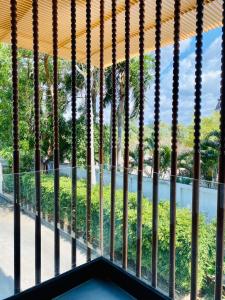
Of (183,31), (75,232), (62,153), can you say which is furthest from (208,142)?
(75,232)

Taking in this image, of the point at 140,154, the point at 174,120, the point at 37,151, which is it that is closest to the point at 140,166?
the point at 140,154

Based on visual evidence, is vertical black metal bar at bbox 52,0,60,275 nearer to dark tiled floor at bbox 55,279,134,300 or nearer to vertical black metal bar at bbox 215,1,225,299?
dark tiled floor at bbox 55,279,134,300

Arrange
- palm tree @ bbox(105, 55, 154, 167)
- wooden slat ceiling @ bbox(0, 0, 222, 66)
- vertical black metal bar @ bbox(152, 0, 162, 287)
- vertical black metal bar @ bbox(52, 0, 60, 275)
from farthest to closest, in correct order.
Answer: palm tree @ bbox(105, 55, 154, 167) < wooden slat ceiling @ bbox(0, 0, 222, 66) < vertical black metal bar @ bbox(52, 0, 60, 275) < vertical black metal bar @ bbox(152, 0, 162, 287)

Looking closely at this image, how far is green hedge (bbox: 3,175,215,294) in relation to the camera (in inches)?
61.9

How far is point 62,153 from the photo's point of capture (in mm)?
11805

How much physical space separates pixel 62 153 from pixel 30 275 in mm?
10212

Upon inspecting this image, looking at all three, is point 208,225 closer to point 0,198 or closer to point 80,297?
point 80,297

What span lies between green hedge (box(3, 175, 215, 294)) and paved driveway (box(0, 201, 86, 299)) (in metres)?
0.14

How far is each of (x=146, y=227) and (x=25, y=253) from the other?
83cm

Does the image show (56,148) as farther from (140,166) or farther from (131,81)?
(131,81)

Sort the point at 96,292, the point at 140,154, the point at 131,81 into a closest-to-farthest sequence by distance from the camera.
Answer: the point at 96,292 < the point at 140,154 < the point at 131,81

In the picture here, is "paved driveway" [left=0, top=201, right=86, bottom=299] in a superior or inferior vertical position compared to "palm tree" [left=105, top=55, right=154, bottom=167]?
inferior

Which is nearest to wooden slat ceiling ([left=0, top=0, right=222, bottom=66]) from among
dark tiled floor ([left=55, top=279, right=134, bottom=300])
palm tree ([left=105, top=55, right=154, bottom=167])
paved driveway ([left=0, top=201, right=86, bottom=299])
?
paved driveway ([left=0, top=201, right=86, bottom=299])

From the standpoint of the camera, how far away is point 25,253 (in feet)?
5.99
